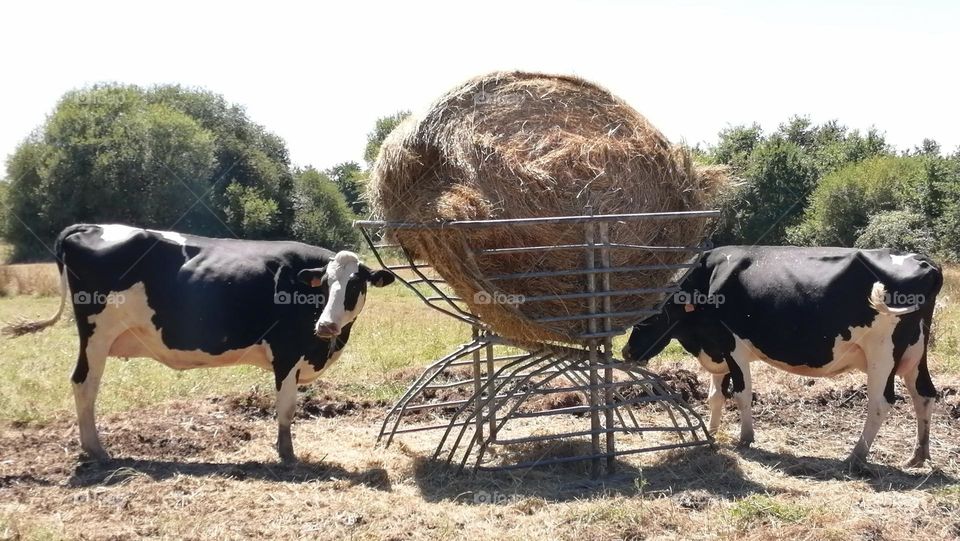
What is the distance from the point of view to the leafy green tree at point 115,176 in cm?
3431

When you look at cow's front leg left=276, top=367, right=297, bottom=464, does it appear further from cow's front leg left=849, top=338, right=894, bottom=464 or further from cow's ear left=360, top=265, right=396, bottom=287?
cow's front leg left=849, top=338, right=894, bottom=464

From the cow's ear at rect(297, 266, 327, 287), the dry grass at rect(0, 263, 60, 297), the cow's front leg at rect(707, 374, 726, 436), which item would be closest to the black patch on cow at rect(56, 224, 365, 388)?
the cow's ear at rect(297, 266, 327, 287)

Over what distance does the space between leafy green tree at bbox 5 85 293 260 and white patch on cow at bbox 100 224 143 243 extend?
27.4 metres

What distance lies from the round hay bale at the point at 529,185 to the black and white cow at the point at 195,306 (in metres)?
1.20

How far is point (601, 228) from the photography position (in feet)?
23.6

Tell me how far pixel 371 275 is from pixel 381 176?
1.10m

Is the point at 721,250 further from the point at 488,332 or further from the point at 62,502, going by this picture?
the point at 62,502

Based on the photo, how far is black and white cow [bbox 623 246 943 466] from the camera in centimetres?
761

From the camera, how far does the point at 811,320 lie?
25.9ft

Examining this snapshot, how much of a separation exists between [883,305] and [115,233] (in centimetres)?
705

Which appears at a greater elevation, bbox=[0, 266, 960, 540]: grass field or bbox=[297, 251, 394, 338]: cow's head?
bbox=[297, 251, 394, 338]: cow's head

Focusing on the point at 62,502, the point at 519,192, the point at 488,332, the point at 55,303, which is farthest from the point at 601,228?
the point at 55,303

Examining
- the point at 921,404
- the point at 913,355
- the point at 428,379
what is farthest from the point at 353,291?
the point at 921,404

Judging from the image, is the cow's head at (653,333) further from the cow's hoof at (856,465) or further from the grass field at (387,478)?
the cow's hoof at (856,465)
